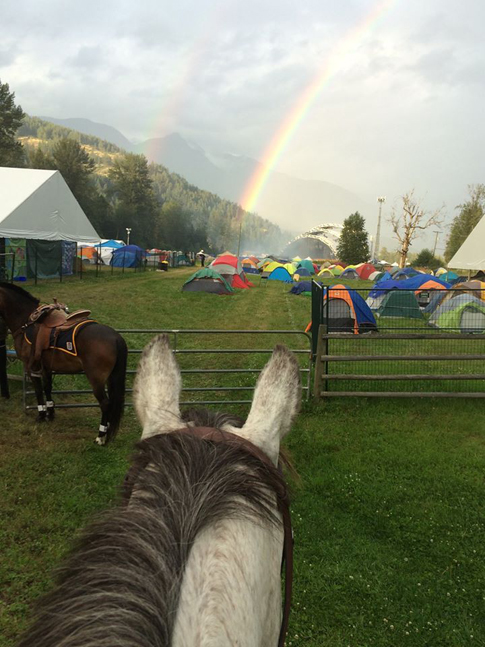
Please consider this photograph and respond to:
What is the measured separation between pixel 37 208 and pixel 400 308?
11.8m

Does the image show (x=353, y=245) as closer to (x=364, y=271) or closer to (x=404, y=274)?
(x=364, y=271)

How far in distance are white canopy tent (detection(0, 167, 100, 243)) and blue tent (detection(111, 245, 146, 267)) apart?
53.4ft

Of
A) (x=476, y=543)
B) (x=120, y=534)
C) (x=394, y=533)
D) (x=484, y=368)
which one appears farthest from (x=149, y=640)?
(x=484, y=368)

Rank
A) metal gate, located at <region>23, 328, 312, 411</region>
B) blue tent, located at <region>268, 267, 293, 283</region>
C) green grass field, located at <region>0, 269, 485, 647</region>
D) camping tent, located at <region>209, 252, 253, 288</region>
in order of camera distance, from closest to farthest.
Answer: green grass field, located at <region>0, 269, 485, 647</region> < metal gate, located at <region>23, 328, 312, 411</region> < camping tent, located at <region>209, 252, 253, 288</region> < blue tent, located at <region>268, 267, 293, 283</region>

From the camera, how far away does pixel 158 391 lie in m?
1.28

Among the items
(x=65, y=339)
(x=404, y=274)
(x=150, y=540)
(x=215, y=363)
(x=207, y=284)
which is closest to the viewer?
(x=150, y=540)

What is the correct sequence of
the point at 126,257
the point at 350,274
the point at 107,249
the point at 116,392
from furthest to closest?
1. the point at 350,274
2. the point at 107,249
3. the point at 126,257
4. the point at 116,392

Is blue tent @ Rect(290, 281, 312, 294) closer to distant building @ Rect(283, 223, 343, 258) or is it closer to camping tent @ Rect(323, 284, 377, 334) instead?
camping tent @ Rect(323, 284, 377, 334)

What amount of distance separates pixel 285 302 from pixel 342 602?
653 inches

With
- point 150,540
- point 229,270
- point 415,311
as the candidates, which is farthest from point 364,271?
point 150,540

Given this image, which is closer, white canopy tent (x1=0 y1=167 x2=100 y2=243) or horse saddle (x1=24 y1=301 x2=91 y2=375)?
horse saddle (x1=24 y1=301 x2=91 y2=375)

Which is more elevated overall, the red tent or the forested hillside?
the forested hillside

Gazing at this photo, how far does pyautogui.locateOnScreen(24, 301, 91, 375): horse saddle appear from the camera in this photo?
5.01 m

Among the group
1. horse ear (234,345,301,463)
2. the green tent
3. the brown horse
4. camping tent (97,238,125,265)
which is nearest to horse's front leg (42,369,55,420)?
the brown horse
